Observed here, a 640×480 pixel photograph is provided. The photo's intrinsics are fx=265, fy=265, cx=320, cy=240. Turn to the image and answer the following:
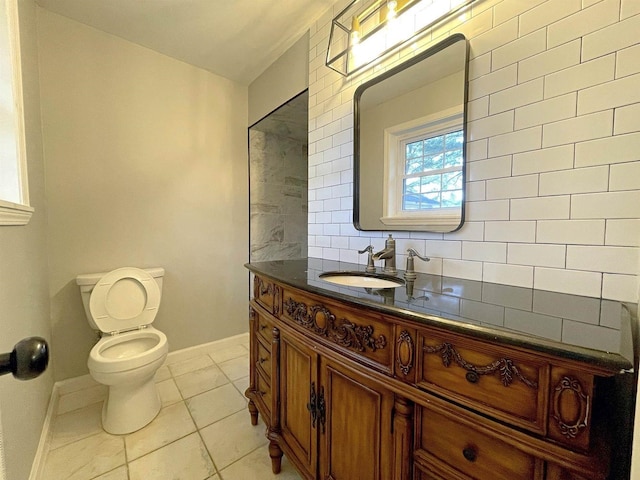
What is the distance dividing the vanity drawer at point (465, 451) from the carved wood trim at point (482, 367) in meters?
0.10

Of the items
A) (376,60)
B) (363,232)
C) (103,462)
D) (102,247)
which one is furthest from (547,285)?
(102,247)

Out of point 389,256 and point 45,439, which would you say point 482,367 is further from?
point 45,439

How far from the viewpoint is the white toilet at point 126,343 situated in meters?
1.42

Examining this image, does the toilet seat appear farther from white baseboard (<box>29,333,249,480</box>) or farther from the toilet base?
white baseboard (<box>29,333,249,480</box>)

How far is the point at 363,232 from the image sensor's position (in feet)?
4.98

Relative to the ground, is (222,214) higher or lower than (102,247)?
higher

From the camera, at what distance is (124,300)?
1.77 m

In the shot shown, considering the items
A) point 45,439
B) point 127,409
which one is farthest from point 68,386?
point 127,409

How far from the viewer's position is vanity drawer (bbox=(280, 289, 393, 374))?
0.77 m

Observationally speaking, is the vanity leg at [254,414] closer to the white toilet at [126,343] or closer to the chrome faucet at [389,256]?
the white toilet at [126,343]

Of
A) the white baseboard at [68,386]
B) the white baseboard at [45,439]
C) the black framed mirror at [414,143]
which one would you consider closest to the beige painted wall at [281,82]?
the black framed mirror at [414,143]

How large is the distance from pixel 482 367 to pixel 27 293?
5.93 feet

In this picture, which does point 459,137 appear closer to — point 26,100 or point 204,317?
point 26,100

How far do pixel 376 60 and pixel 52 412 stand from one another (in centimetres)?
274
